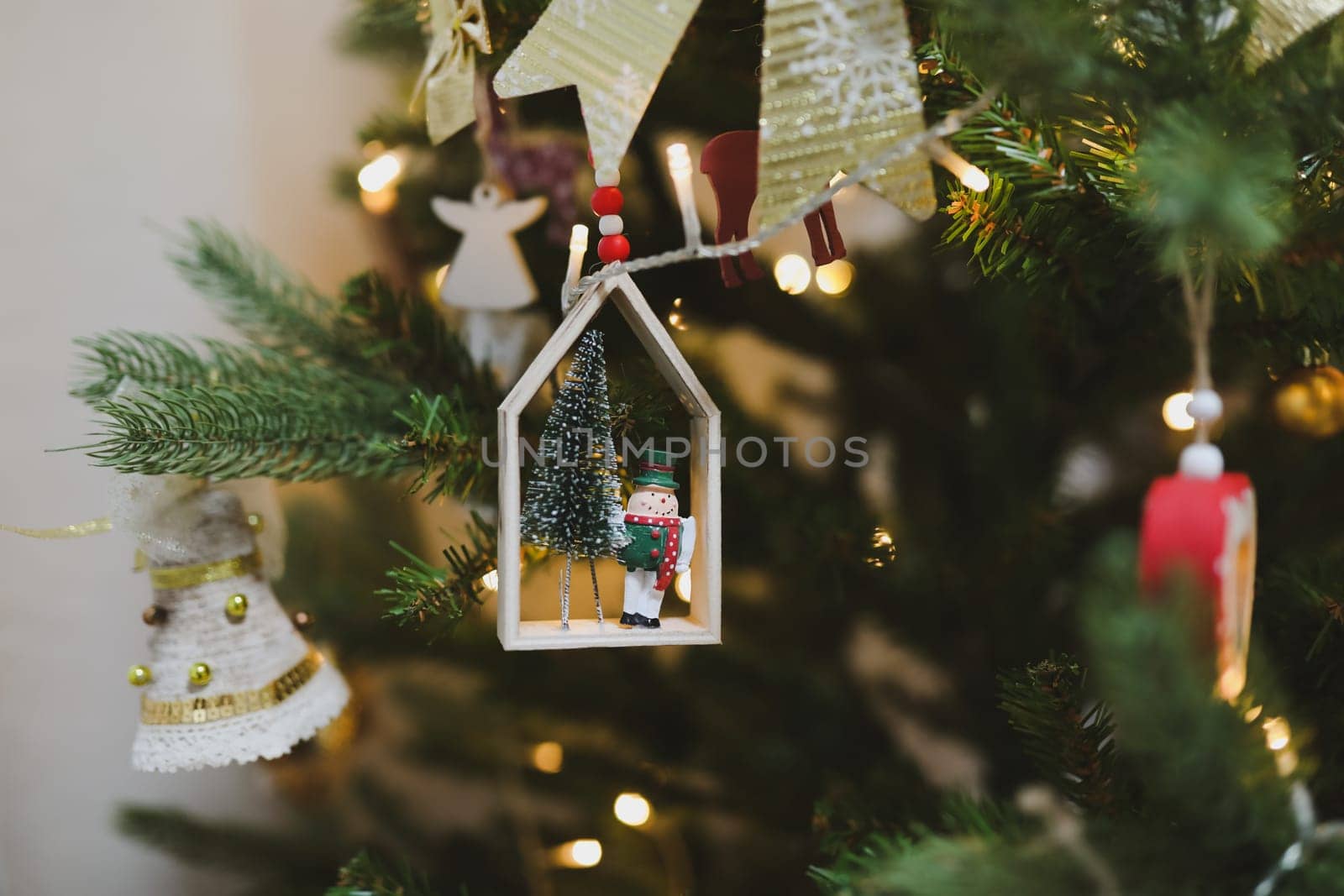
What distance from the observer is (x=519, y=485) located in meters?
0.51

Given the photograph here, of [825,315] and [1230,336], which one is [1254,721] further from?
[825,315]

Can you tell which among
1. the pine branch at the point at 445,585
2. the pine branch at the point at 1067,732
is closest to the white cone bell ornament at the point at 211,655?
the pine branch at the point at 445,585

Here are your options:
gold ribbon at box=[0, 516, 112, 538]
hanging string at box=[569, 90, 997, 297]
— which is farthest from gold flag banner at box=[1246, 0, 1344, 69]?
gold ribbon at box=[0, 516, 112, 538]

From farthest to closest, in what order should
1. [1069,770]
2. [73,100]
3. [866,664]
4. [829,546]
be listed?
[866,664]
[73,100]
[829,546]
[1069,770]

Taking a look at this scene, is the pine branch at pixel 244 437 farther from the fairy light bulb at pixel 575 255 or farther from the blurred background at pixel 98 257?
the blurred background at pixel 98 257

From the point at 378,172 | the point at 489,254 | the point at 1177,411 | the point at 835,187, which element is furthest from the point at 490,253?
the point at 1177,411

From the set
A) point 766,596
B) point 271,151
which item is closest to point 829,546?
point 766,596

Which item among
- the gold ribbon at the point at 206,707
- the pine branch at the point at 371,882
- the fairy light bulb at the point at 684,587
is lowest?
the pine branch at the point at 371,882

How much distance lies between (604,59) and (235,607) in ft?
1.45

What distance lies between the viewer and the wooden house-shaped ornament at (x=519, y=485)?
1.61ft

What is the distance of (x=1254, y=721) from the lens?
0.96 feet

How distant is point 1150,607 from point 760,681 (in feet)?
1.54

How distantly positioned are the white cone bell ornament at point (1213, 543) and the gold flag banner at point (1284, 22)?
20cm

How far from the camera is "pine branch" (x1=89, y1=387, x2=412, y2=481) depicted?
0.49 metres
